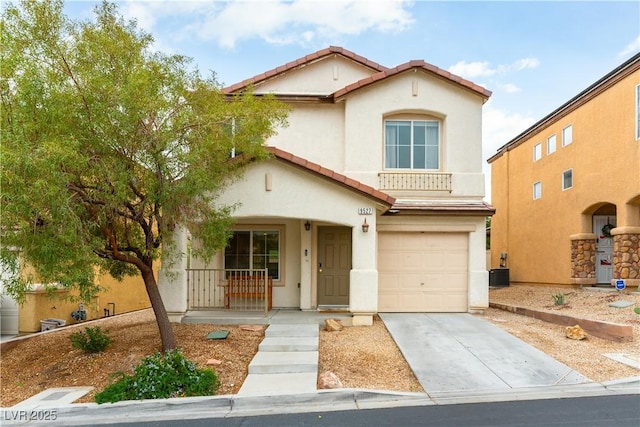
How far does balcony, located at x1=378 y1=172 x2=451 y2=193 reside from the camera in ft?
39.4

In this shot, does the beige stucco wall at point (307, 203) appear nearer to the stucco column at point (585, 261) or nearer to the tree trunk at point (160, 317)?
the tree trunk at point (160, 317)

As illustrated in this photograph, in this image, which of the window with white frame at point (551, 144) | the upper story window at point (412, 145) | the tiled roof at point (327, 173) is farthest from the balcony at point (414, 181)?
the window with white frame at point (551, 144)

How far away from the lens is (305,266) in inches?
465

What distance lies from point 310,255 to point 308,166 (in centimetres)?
311

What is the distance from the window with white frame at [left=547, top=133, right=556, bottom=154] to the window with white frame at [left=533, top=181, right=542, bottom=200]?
156cm

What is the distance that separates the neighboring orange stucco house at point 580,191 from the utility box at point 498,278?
2.89 feet

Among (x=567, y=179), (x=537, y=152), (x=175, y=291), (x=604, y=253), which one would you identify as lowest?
(x=175, y=291)

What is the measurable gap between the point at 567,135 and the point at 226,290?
576 inches

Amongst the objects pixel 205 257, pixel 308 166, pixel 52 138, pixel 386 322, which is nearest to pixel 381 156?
pixel 308 166

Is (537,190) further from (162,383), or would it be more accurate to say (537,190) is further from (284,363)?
(162,383)

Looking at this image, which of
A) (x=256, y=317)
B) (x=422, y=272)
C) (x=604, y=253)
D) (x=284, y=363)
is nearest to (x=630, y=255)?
(x=604, y=253)

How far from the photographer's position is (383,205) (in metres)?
10.2

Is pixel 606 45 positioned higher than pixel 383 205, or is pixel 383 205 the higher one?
pixel 606 45

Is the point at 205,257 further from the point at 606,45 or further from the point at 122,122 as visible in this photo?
the point at 606,45
